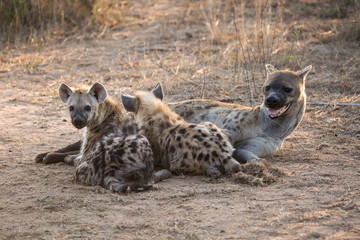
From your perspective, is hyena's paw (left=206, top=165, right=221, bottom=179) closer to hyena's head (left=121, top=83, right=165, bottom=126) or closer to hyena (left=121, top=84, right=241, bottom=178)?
hyena (left=121, top=84, right=241, bottom=178)

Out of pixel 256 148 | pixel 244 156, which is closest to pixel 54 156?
pixel 244 156

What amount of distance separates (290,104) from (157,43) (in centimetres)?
467

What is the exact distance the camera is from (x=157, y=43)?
935 centimetres

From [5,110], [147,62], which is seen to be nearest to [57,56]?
[147,62]

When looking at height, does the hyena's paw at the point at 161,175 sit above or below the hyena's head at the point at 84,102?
below

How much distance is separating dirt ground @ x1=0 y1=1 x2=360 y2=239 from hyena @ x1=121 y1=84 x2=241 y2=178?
0.12 metres

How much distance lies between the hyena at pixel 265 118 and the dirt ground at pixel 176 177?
163 millimetres

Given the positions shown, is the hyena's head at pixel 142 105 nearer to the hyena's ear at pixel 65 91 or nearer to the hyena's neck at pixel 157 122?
the hyena's neck at pixel 157 122

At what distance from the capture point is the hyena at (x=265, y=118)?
16.0 ft

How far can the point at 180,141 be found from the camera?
4336mm

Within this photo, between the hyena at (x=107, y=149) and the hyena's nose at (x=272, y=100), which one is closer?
the hyena at (x=107, y=149)

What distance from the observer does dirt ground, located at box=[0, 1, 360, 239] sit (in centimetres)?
331

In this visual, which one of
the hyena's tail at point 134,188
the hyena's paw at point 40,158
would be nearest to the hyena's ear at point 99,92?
the hyena's paw at point 40,158

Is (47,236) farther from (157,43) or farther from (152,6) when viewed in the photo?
(152,6)
